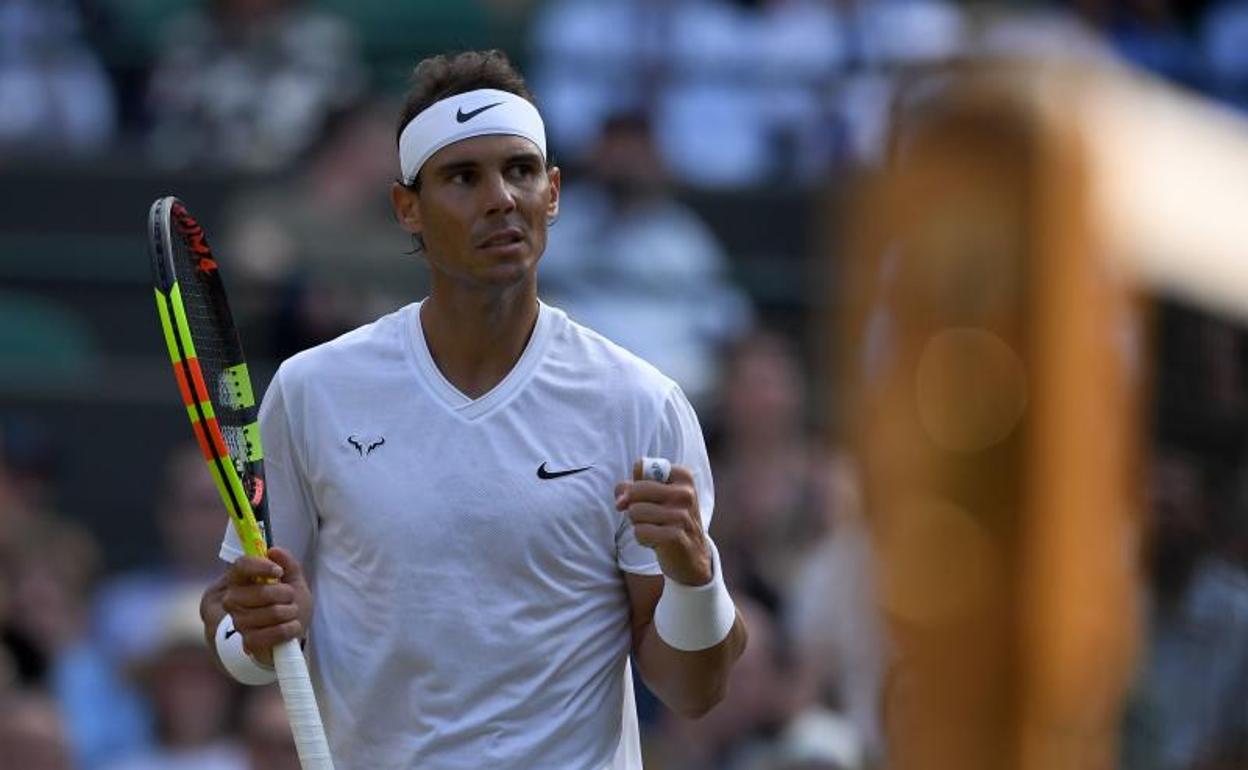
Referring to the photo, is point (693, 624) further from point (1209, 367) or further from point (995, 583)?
point (995, 583)

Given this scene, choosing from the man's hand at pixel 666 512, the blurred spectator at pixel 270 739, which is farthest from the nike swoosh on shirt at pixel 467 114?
the blurred spectator at pixel 270 739

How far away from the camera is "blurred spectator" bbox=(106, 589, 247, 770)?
812 centimetres

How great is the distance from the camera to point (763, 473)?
8992 mm

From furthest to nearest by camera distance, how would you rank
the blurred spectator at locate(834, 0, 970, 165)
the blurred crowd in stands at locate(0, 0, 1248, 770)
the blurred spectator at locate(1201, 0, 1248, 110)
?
the blurred spectator at locate(1201, 0, 1248, 110) < the blurred spectator at locate(834, 0, 970, 165) < the blurred crowd in stands at locate(0, 0, 1248, 770)

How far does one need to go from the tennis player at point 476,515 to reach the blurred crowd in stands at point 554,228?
2.15 metres

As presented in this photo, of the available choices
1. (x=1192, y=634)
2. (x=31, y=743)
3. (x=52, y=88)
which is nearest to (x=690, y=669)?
(x=1192, y=634)

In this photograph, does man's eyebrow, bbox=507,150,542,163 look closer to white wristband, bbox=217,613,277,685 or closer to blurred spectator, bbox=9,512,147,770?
white wristband, bbox=217,613,277,685

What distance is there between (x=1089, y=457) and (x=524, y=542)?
1.94 metres

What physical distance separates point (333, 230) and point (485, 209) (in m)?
6.30

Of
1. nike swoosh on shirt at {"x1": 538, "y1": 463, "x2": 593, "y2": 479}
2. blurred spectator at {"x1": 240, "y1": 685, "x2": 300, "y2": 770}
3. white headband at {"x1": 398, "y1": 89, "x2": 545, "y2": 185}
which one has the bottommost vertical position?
blurred spectator at {"x1": 240, "y1": 685, "x2": 300, "y2": 770}

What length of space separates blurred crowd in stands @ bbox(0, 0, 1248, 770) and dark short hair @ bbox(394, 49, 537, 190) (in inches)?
94.6

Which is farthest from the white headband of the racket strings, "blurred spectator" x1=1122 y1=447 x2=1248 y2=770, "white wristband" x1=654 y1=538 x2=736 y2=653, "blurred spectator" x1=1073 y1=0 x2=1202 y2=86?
"blurred spectator" x1=1073 y1=0 x2=1202 y2=86

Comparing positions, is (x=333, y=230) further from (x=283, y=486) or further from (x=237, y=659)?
(x=237, y=659)

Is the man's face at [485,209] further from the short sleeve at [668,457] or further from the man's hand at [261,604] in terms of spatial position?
the man's hand at [261,604]
